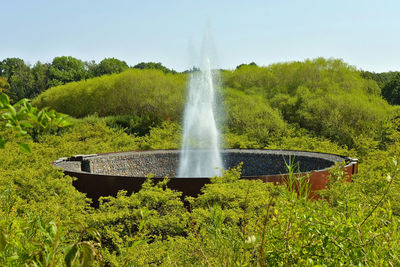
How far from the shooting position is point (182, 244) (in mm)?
4770

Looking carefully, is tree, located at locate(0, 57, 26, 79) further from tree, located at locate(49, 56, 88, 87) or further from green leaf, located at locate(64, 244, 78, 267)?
green leaf, located at locate(64, 244, 78, 267)

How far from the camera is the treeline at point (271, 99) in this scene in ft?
58.9

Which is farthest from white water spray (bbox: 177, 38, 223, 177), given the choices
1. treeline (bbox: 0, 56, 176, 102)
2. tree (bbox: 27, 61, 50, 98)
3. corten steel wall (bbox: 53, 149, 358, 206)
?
tree (bbox: 27, 61, 50, 98)

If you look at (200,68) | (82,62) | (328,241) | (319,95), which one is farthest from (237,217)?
(82,62)

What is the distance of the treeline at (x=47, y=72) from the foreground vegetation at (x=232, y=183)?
2519 centimetres

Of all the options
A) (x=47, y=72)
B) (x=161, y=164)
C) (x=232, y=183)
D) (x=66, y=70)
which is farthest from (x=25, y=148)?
(x=66, y=70)

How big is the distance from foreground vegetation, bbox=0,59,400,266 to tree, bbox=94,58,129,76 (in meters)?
27.9

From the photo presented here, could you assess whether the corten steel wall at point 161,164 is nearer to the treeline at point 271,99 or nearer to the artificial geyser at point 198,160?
the artificial geyser at point 198,160

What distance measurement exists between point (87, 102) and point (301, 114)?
13.2 m

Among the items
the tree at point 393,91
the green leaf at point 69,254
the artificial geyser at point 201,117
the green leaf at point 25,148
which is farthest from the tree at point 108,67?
the green leaf at point 25,148

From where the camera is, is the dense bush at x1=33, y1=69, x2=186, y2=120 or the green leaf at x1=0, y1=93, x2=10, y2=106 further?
the dense bush at x1=33, y1=69, x2=186, y2=120

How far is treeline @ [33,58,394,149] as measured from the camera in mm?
17953

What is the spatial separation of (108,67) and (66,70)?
11.2 meters

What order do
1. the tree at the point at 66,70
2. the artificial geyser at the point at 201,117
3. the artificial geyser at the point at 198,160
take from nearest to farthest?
the artificial geyser at the point at 198,160 → the artificial geyser at the point at 201,117 → the tree at the point at 66,70
